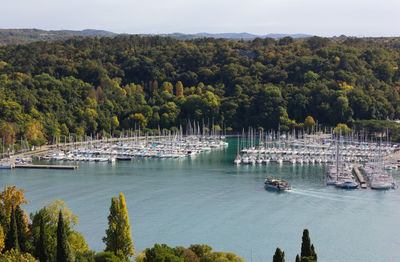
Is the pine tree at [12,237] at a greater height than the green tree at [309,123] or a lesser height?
lesser

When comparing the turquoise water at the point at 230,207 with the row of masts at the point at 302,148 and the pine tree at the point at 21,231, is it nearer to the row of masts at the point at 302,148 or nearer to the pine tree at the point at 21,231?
the row of masts at the point at 302,148

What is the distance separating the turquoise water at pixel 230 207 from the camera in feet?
81.8

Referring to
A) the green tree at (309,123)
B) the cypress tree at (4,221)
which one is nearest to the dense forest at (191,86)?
the green tree at (309,123)

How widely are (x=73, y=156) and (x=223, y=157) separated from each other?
12404 mm

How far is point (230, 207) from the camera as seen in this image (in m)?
30.7

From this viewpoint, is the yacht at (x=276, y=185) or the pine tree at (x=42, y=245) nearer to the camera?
the pine tree at (x=42, y=245)

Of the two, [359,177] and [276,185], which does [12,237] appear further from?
[359,177]

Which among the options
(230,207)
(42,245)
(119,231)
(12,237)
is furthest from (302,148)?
(12,237)

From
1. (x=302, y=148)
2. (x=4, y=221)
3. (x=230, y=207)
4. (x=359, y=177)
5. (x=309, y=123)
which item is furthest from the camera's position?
(x=309, y=123)

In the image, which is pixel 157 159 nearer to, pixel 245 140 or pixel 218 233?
pixel 245 140

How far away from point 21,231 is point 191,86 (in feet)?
182

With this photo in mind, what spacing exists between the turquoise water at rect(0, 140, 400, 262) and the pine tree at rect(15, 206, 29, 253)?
5.70 meters

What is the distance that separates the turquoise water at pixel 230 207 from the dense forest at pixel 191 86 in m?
15.0

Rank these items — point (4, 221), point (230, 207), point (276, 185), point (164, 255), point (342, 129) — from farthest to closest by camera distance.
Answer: point (342, 129) → point (276, 185) → point (230, 207) → point (4, 221) → point (164, 255)
